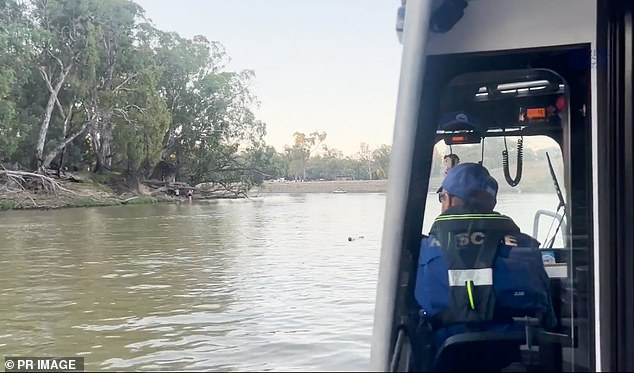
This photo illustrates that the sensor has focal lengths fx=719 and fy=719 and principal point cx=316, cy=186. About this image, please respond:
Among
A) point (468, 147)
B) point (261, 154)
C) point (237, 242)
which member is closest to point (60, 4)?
point (261, 154)

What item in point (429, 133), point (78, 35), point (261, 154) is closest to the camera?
point (429, 133)

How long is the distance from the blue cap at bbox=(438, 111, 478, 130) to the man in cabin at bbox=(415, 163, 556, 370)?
0.27m

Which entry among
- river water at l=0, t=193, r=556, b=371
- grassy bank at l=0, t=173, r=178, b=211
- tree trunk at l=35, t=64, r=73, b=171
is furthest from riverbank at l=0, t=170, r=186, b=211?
river water at l=0, t=193, r=556, b=371

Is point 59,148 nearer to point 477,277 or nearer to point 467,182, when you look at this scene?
point 467,182

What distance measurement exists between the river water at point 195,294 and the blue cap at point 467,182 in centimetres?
6

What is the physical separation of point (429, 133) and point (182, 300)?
6.31m

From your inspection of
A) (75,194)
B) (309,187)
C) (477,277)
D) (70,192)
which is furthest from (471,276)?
(309,187)

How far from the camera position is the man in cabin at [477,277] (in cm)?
195

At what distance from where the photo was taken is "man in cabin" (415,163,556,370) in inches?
76.7

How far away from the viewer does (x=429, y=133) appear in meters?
1.93

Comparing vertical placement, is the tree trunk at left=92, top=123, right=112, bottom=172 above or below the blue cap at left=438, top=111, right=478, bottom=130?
above

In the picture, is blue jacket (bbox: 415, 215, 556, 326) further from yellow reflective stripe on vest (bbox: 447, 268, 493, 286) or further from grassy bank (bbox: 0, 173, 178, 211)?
grassy bank (bbox: 0, 173, 178, 211)

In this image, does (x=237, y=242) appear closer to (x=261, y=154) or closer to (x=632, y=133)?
Result: (x=632, y=133)

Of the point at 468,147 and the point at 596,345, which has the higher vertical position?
the point at 468,147
